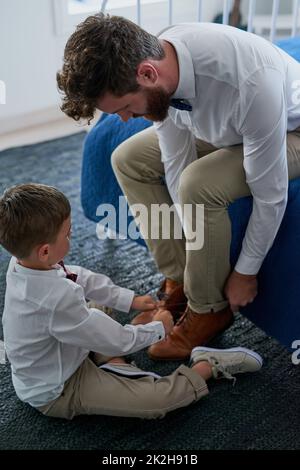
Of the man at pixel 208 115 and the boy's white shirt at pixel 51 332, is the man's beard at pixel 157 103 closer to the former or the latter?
the man at pixel 208 115

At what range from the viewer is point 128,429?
1102 mm

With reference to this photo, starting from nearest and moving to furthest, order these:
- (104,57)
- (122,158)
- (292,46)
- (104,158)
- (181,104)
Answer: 1. (104,57)
2. (181,104)
3. (122,158)
4. (104,158)
5. (292,46)

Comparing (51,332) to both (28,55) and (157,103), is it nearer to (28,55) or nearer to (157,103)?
(157,103)

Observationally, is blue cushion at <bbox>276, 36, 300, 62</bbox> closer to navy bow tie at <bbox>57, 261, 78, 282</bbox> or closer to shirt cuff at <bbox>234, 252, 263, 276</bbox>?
shirt cuff at <bbox>234, 252, 263, 276</bbox>

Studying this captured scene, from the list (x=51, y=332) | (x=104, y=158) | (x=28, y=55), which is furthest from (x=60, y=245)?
(x=28, y=55)

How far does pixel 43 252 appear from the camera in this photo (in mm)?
1017

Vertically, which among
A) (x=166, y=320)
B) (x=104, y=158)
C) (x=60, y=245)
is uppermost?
(x=60, y=245)

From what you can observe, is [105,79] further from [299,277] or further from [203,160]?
[299,277]

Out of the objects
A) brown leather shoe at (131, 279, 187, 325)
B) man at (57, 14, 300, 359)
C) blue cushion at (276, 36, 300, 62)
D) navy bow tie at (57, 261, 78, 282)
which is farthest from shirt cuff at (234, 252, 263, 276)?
blue cushion at (276, 36, 300, 62)

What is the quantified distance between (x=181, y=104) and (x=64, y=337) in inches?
19.4

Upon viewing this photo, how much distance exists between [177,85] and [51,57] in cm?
162

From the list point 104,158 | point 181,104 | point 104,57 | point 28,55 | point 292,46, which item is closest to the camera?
point 104,57

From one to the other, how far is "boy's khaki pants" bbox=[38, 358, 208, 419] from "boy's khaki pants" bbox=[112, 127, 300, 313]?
0.66 ft

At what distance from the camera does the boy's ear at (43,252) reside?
3.32 ft
